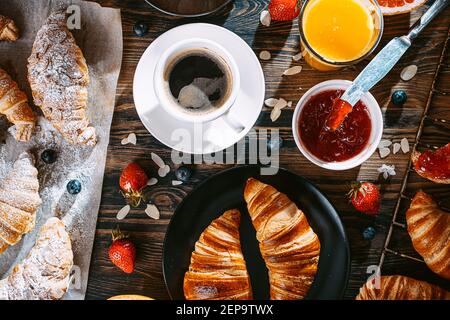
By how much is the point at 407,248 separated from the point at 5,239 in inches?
57.5

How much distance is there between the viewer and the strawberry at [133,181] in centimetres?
189

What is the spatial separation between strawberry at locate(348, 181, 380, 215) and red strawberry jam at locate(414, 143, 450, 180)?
6.9 inches

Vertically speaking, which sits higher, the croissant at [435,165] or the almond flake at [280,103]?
the almond flake at [280,103]

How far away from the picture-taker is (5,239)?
1929 mm

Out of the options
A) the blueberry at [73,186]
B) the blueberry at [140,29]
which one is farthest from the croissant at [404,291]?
the blueberry at [140,29]

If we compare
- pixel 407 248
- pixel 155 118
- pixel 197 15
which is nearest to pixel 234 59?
pixel 197 15

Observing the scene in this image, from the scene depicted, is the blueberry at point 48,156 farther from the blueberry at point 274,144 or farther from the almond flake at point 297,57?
the almond flake at point 297,57

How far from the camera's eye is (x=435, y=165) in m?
1.83

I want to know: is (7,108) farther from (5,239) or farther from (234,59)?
(234,59)

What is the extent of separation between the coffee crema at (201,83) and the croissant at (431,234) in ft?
2.54

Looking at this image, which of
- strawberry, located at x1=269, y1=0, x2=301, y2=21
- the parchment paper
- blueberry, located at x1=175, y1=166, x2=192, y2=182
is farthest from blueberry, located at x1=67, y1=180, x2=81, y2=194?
strawberry, located at x1=269, y1=0, x2=301, y2=21

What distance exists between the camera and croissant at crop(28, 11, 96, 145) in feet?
6.08

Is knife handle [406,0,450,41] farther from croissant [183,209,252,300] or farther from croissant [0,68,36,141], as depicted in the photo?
croissant [0,68,36,141]

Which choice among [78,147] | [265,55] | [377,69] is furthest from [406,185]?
[78,147]
